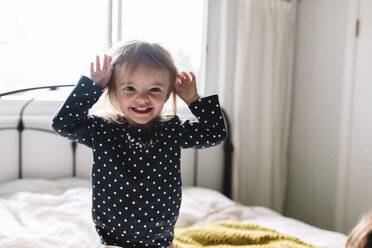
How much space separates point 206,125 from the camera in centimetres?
114

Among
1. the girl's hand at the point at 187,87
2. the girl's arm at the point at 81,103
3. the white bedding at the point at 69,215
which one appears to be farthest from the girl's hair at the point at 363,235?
the white bedding at the point at 69,215

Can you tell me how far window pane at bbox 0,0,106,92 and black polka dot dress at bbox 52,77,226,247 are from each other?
1262 mm

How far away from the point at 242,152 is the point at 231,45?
695mm

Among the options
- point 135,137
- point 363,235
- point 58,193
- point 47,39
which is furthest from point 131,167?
point 47,39

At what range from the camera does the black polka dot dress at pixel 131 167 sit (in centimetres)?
107

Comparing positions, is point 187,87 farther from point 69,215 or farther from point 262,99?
point 262,99

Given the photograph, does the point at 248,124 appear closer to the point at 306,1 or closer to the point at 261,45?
the point at 261,45

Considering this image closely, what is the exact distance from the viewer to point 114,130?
1.10 meters

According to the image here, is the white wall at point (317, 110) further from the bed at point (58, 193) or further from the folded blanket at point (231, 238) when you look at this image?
the folded blanket at point (231, 238)

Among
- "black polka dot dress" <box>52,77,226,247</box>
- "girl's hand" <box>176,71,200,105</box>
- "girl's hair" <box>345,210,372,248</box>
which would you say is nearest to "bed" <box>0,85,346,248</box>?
"black polka dot dress" <box>52,77,226,247</box>

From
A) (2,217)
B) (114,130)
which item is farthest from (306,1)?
(2,217)

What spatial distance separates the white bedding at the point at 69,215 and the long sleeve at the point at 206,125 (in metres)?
0.63

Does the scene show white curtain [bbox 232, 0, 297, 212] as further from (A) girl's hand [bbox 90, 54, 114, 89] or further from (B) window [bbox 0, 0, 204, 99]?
(A) girl's hand [bbox 90, 54, 114, 89]

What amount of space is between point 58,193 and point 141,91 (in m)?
1.18
